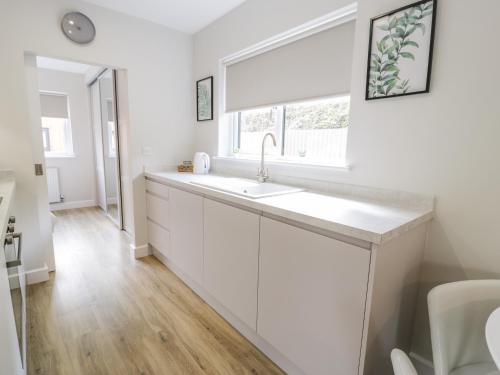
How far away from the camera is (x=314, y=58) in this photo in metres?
1.86

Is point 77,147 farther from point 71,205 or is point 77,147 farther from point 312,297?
point 312,297

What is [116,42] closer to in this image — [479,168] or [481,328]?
A: [479,168]

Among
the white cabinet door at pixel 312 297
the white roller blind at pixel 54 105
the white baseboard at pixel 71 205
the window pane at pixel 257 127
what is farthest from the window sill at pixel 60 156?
the white cabinet door at pixel 312 297

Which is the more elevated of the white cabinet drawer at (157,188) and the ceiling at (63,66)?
the ceiling at (63,66)

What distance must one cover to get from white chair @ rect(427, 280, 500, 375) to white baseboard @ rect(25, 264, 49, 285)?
2834mm

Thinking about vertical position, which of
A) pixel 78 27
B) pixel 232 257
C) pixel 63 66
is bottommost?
pixel 232 257

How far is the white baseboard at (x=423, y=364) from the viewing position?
57.2 inches

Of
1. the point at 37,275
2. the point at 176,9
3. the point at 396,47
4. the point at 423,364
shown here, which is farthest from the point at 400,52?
the point at 37,275

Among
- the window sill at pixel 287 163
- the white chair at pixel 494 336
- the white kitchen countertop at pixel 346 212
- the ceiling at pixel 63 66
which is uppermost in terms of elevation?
the ceiling at pixel 63 66

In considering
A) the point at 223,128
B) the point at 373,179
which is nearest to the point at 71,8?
the point at 223,128

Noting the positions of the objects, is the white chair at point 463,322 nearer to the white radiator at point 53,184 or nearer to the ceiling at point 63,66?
the ceiling at point 63,66

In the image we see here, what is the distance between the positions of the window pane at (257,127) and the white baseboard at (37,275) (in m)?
2.06

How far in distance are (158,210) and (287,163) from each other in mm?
1381

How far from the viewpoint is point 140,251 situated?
9.62ft
